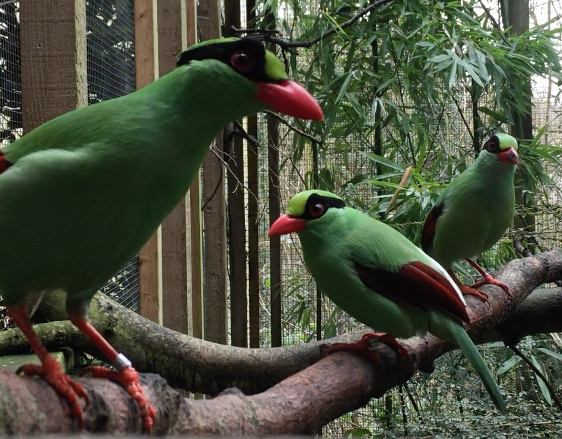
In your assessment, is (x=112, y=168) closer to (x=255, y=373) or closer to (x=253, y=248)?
(x=255, y=373)

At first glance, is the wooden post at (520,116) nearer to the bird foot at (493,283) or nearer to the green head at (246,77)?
the bird foot at (493,283)

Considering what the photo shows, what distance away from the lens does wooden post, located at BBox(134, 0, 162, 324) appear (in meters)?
2.21

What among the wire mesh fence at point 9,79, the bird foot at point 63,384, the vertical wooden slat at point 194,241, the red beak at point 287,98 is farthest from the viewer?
the vertical wooden slat at point 194,241

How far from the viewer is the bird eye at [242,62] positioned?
42.9 inches

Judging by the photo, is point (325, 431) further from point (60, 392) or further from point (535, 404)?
point (60, 392)

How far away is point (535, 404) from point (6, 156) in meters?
3.10

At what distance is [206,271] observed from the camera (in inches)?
137

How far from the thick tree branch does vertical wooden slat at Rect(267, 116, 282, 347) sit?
4.90 feet

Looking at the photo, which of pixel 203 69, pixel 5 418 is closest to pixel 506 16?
pixel 203 69

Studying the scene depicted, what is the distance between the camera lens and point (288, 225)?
1827mm

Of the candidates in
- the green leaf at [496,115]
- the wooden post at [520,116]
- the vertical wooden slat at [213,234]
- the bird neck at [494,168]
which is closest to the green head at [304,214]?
the bird neck at [494,168]

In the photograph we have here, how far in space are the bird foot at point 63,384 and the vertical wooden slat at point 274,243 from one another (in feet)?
9.03

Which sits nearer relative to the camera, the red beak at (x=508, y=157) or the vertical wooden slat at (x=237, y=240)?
the red beak at (x=508, y=157)

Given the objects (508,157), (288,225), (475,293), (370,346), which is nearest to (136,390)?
(288,225)
